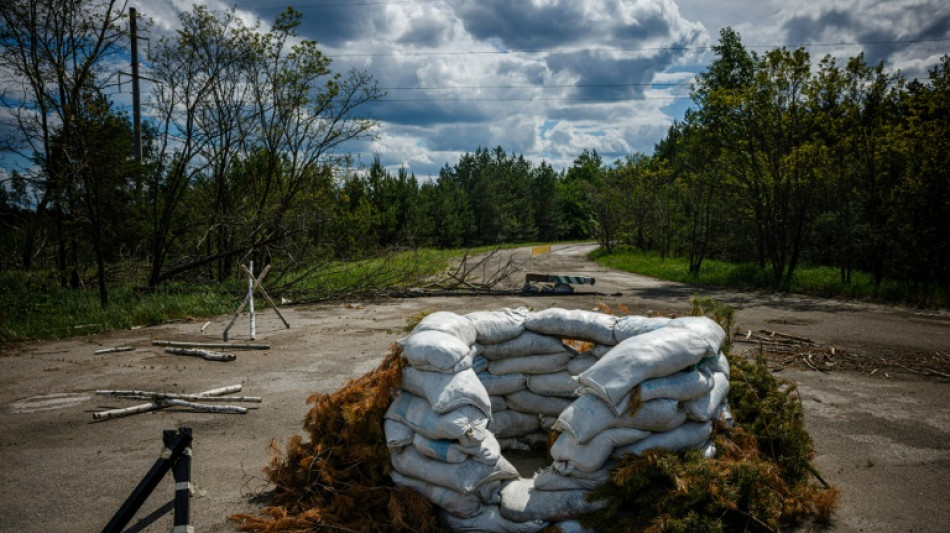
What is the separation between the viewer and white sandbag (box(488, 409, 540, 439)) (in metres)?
5.27

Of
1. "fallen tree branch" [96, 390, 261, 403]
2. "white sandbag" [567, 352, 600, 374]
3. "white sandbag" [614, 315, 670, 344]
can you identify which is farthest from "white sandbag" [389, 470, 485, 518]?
"fallen tree branch" [96, 390, 261, 403]

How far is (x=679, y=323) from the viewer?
4527mm

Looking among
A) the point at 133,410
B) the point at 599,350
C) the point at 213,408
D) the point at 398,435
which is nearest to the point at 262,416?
the point at 213,408

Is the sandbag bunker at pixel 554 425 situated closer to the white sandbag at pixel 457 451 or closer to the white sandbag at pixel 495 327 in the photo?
the white sandbag at pixel 457 451

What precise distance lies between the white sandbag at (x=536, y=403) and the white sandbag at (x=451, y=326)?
783 millimetres

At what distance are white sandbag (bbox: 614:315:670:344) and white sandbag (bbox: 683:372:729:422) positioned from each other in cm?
59

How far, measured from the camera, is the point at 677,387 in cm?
398

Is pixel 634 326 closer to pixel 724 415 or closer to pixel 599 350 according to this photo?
pixel 599 350

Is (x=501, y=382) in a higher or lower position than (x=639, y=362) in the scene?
lower

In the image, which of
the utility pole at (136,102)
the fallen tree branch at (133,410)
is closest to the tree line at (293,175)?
the utility pole at (136,102)

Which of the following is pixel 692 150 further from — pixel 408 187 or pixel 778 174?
pixel 408 187

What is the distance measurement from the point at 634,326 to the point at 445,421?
195 cm

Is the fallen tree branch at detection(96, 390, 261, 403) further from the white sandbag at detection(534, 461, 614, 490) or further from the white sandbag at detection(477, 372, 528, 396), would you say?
the white sandbag at detection(534, 461, 614, 490)

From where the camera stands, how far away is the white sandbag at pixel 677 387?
3.90 m
